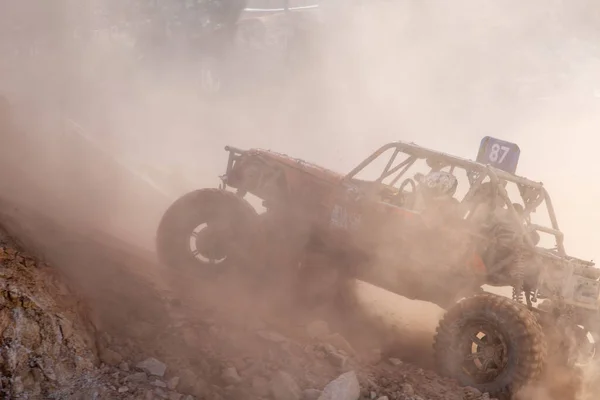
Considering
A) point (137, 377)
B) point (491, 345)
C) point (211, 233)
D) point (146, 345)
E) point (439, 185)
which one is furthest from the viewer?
point (211, 233)

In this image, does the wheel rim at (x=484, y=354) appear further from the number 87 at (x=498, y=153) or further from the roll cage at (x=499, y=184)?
the number 87 at (x=498, y=153)

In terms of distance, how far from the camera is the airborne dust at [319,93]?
17.4 meters

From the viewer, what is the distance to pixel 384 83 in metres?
32.6

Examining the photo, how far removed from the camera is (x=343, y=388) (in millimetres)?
4309

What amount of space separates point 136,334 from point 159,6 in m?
27.0

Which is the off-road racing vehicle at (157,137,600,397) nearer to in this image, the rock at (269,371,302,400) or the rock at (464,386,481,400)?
the rock at (464,386,481,400)

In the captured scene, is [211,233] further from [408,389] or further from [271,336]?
[408,389]

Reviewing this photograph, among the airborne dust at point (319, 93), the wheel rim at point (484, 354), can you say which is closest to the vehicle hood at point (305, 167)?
the wheel rim at point (484, 354)

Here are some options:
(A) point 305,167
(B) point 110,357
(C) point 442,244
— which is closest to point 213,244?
(A) point 305,167

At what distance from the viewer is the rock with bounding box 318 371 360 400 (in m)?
4.22

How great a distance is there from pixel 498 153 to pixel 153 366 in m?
4.41

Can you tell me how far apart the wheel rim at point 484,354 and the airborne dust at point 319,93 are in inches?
292

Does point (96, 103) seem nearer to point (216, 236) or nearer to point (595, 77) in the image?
point (216, 236)

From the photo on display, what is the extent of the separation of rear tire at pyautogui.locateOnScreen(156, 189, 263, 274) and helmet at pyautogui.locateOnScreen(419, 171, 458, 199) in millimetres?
1956
